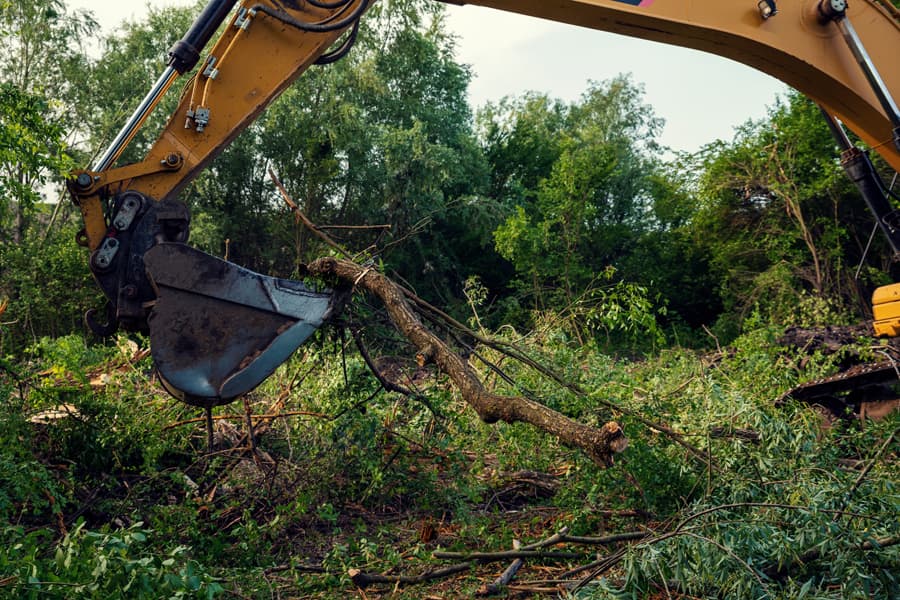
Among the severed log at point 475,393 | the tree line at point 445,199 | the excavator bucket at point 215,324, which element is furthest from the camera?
the tree line at point 445,199

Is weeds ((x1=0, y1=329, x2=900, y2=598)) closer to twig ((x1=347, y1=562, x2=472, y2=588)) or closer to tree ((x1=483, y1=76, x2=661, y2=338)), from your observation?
twig ((x1=347, y1=562, x2=472, y2=588))

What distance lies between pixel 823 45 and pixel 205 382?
11.7 ft

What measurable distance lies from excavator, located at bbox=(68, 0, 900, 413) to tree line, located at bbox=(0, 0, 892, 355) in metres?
A: 8.10

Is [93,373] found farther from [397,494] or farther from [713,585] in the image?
[713,585]

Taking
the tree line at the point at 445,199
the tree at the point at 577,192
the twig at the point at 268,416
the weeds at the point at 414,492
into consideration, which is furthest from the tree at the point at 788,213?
the twig at the point at 268,416

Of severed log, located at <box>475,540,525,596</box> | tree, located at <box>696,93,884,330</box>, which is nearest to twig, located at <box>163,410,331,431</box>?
severed log, located at <box>475,540,525,596</box>

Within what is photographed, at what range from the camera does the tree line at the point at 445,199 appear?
14070mm

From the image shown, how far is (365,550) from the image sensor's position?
Answer: 381cm

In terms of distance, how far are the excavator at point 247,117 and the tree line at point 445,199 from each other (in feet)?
26.6

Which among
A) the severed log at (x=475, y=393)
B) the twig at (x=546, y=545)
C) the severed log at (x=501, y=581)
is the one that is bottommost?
the severed log at (x=501, y=581)

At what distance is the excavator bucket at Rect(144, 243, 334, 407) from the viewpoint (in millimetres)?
3311

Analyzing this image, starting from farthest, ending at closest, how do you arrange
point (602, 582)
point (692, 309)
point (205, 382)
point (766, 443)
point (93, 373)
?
1. point (692, 309)
2. point (93, 373)
3. point (766, 443)
4. point (205, 382)
5. point (602, 582)

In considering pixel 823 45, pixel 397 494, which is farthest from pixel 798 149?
pixel 397 494

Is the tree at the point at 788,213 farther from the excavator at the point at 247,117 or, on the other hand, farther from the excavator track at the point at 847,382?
the excavator at the point at 247,117
